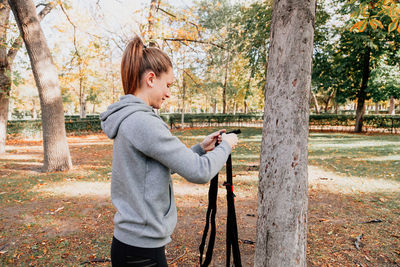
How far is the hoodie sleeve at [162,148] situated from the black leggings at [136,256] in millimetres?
473

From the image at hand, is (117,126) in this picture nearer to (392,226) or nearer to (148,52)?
(148,52)

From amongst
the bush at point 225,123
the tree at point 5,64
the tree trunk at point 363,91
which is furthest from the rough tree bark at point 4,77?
the tree trunk at point 363,91

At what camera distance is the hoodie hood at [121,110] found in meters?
1.17

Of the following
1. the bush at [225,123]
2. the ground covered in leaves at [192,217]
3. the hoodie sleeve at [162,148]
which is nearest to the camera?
the hoodie sleeve at [162,148]

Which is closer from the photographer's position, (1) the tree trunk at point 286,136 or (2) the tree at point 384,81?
(1) the tree trunk at point 286,136

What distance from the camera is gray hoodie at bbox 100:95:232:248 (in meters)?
1.11

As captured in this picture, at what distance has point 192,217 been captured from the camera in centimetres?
434

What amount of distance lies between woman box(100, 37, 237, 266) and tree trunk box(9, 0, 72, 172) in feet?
22.1

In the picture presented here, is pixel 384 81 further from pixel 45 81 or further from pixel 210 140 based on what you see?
pixel 210 140

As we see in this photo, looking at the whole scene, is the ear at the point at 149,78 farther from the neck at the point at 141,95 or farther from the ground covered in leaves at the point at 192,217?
the ground covered in leaves at the point at 192,217

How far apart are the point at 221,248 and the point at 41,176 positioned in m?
5.95

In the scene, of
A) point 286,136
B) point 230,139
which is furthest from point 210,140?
point 286,136

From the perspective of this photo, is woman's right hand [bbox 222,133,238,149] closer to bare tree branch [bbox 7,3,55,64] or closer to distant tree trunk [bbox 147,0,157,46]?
distant tree trunk [bbox 147,0,157,46]

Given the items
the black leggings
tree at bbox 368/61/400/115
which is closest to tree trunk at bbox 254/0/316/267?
the black leggings
